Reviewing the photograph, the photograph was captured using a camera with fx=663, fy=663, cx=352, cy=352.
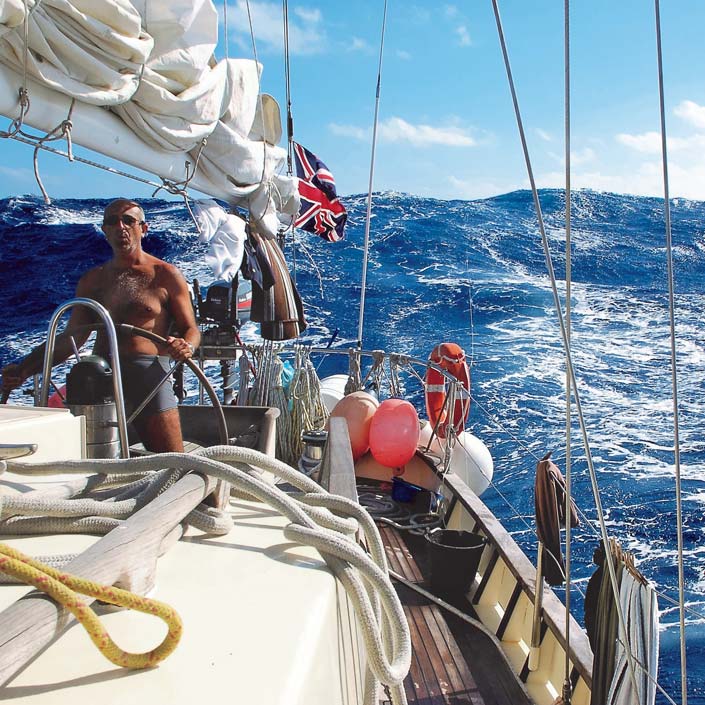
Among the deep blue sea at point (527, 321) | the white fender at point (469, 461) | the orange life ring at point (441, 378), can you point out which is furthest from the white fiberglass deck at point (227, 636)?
the orange life ring at point (441, 378)

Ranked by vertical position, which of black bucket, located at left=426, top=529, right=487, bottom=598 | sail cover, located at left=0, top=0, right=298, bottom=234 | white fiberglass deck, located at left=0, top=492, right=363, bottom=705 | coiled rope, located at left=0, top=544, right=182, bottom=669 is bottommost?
black bucket, located at left=426, top=529, right=487, bottom=598

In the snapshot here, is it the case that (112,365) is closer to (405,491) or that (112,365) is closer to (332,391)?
(405,491)

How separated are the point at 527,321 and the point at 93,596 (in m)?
16.6

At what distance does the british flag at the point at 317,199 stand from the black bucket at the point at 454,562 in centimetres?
437

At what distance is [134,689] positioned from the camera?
0.73 metres

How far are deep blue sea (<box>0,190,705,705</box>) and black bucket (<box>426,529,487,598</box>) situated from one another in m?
0.64

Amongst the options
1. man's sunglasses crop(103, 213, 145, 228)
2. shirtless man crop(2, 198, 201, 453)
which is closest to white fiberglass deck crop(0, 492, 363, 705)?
shirtless man crop(2, 198, 201, 453)

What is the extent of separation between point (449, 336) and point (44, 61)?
42.4ft

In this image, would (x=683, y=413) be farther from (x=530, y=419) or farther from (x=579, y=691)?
(x=579, y=691)

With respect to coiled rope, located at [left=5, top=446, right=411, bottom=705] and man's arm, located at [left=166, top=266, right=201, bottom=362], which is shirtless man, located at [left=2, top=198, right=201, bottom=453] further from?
coiled rope, located at [left=5, top=446, right=411, bottom=705]

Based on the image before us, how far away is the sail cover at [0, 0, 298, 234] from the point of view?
8.95ft

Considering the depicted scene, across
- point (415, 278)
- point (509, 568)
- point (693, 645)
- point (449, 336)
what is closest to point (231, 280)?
point (509, 568)

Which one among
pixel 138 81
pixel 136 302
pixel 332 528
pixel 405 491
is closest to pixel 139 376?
pixel 136 302

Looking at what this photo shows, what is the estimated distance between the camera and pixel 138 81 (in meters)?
3.22
